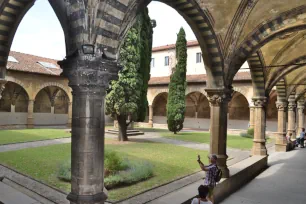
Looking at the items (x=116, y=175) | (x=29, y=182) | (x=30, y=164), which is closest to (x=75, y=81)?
(x=116, y=175)

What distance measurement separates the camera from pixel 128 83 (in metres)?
13.8

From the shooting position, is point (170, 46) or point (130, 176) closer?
point (130, 176)

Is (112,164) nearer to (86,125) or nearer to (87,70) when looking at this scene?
(86,125)

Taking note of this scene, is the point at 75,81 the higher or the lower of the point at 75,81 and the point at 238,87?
the lower

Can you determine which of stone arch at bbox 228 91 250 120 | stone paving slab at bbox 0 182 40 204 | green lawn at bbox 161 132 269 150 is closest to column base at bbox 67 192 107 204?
stone paving slab at bbox 0 182 40 204

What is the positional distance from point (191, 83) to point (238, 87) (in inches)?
180

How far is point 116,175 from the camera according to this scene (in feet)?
22.4

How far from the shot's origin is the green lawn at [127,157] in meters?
6.54

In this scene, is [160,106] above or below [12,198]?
above

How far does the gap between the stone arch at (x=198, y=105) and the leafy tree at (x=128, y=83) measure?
562 inches

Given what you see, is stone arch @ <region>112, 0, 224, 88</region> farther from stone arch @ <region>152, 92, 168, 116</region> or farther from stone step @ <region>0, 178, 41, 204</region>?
stone arch @ <region>152, 92, 168, 116</region>

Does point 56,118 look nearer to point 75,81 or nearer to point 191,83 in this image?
point 191,83

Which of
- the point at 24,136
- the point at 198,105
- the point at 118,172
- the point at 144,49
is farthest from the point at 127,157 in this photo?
the point at 198,105

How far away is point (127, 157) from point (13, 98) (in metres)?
17.2
